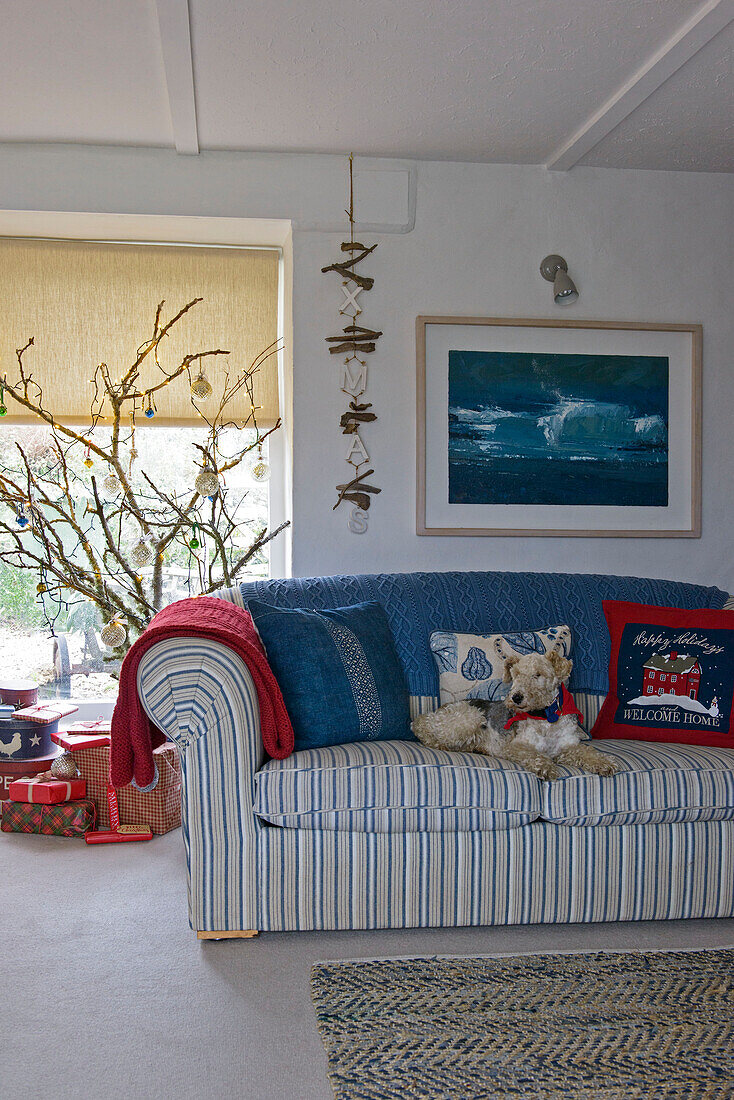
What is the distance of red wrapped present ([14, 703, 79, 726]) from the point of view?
10.6 feet

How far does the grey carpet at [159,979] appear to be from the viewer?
167 cm

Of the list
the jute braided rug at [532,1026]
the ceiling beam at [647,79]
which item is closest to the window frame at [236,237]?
the ceiling beam at [647,79]

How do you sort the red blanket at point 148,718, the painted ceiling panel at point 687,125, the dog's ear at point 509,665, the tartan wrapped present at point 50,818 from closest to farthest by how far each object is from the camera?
the red blanket at point 148,718 < the dog's ear at point 509,665 < the painted ceiling panel at point 687,125 < the tartan wrapped present at point 50,818

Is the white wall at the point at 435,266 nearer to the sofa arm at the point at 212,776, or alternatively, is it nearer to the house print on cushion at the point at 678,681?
the house print on cushion at the point at 678,681

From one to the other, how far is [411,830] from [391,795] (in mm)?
117

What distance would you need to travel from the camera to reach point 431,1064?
5.54ft

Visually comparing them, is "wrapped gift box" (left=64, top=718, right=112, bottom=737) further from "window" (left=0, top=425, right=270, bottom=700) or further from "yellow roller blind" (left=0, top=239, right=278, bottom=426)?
"yellow roller blind" (left=0, top=239, right=278, bottom=426)

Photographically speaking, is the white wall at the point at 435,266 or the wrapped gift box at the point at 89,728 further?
the white wall at the point at 435,266

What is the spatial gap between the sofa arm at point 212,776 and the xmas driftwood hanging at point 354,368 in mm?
1437

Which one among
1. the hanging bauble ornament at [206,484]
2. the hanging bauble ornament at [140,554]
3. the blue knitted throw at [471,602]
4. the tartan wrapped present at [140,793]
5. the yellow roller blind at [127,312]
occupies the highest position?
the yellow roller blind at [127,312]

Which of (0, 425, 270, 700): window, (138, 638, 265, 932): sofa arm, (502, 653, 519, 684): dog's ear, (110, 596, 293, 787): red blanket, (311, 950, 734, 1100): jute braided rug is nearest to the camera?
(311, 950, 734, 1100): jute braided rug

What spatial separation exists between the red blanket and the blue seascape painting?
1.46 meters

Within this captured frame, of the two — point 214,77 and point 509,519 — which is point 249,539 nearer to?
point 509,519

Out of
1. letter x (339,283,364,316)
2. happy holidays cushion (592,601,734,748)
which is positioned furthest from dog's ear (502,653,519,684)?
letter x (339,283,364,316)
